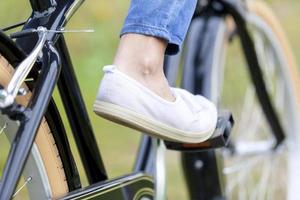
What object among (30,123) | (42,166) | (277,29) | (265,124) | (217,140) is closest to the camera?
(30,123)

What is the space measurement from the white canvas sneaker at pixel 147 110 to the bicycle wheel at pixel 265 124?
0.72 m

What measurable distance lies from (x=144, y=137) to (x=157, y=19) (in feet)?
1.87

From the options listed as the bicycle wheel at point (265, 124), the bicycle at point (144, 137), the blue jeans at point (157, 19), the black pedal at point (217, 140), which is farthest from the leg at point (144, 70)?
the bicycle wheel at point (265, 124)

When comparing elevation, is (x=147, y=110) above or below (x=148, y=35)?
below

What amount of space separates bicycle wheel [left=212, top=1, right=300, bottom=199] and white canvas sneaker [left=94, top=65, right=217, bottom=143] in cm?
72

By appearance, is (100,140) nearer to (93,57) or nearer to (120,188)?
(93,57)

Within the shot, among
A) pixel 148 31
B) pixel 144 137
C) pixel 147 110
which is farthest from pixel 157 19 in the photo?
pixel 144 137

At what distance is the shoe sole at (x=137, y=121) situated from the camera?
5.68ft

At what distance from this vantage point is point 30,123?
156 cm

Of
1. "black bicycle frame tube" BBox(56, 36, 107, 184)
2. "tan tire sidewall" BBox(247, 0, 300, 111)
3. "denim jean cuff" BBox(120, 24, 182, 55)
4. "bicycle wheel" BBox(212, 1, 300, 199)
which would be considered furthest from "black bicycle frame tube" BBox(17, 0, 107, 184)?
"tan tire sidewall" BBox(247, 0, 300, 111)

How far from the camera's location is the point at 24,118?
1.56 meters

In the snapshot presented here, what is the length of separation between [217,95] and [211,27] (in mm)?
201

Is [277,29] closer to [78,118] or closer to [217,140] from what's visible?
[217,140]

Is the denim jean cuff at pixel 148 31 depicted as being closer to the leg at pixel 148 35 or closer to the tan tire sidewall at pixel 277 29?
the leg at pixel 148 35
